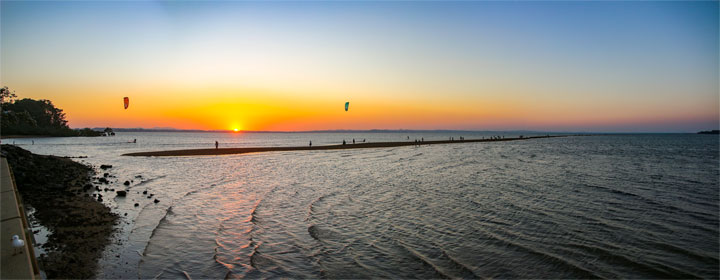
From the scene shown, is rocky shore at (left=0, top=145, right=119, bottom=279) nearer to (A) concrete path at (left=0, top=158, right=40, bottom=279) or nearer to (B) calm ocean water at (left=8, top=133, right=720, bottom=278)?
(B) calm ocean water at (left=8, top=133, right=720, bottom=278)

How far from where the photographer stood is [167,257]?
10.0m

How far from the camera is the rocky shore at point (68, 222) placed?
29.3ft

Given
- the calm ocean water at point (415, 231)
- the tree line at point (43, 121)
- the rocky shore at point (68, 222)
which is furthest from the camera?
the tree line at point (43, 121)

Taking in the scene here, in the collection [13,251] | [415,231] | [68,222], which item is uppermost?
[13,251]

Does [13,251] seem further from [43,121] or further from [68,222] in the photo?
[43,121]

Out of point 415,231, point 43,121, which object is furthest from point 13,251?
point 43,121

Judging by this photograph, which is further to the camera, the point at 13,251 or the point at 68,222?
the point at 68,222

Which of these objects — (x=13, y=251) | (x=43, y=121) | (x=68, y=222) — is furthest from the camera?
(x=43, y=121)

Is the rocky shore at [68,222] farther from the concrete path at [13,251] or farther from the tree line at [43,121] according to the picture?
the tree line at [43,121]

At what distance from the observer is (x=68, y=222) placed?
41.7 feet

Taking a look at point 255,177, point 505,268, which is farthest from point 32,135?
point 505,268

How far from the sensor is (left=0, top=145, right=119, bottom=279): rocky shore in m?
8.94

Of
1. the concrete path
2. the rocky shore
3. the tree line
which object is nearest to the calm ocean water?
the rocky shore

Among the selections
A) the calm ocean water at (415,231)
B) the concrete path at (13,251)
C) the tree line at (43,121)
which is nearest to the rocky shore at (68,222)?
the calm ocean water at (415,231)
